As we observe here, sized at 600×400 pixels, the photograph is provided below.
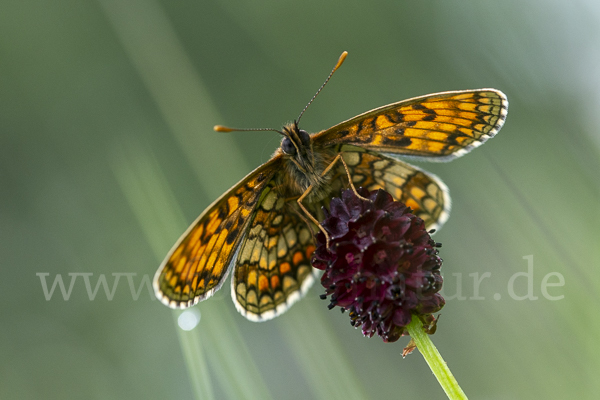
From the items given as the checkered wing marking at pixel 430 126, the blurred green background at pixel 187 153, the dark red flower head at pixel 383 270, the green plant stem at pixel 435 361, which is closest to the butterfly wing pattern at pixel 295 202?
the checkered wing marking at pixel 430 126

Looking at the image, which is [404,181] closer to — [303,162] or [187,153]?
[303,162]

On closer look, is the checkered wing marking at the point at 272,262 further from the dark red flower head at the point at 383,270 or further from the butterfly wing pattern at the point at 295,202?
the dark red flower head at the point at 383,270

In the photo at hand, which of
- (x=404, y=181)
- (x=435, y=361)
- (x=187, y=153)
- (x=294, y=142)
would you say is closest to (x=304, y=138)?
(x=294, y=142)

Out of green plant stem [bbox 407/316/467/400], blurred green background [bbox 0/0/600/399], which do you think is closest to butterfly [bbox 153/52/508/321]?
green plant stem [bbox 407/316/467/400]

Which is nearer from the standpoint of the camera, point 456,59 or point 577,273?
point 577,273

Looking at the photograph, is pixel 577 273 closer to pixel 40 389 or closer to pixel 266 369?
pixel 266 369

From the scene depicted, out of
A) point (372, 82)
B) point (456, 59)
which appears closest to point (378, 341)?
point (372, 82)

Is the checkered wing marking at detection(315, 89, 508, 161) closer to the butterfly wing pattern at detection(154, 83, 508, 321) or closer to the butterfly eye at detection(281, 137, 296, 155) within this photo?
the butterfly wing pattern at detection(154, 83, 508, 321)
